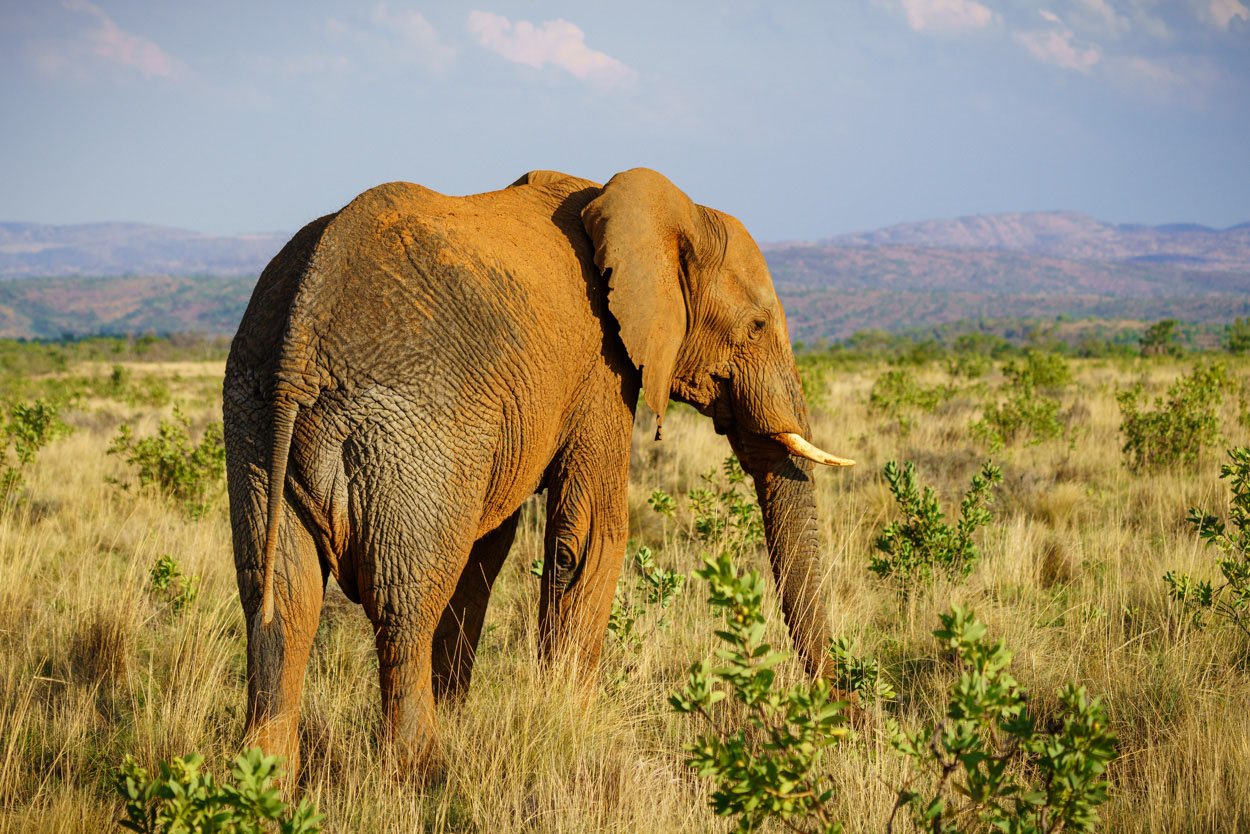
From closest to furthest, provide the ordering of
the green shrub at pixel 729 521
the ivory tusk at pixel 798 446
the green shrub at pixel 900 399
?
the ivory tusk at pixel 798 446 → the green shrub at pixel 729 521 → the green shrub at pixel 900 399

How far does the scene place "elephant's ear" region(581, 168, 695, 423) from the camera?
4.39m

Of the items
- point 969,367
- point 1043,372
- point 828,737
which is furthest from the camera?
point 969,367

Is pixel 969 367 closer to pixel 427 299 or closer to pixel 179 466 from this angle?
pixel 179 466

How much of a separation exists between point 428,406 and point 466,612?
1.83 metres

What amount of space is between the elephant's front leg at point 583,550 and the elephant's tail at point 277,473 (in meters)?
1.46

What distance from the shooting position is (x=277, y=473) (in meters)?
3.34

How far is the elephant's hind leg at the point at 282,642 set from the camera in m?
3.50

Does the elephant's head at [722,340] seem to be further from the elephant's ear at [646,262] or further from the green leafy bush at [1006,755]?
the green leafy bush at [1006,755]

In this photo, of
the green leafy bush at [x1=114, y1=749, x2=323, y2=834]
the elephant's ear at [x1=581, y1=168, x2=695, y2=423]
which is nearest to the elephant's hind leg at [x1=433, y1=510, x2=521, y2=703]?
the elephant's ear at [x1=581, y1=168, x2=695, y2=423]

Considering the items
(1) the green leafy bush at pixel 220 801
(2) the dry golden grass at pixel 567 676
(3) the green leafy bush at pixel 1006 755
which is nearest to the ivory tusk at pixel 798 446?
(2) the dry golden grass at pixel 567 676

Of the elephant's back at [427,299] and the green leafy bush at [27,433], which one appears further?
the green leafy bush at [27,433]

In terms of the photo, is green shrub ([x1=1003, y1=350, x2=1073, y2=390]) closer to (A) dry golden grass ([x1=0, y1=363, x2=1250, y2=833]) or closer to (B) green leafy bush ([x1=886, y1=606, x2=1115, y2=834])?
(A) dry golden grass ([x1=0, y1=363, x2=1250, y2=833])

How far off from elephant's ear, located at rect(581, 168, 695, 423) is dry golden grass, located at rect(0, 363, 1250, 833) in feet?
4.67

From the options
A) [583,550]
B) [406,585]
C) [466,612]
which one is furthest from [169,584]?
[406,585]
